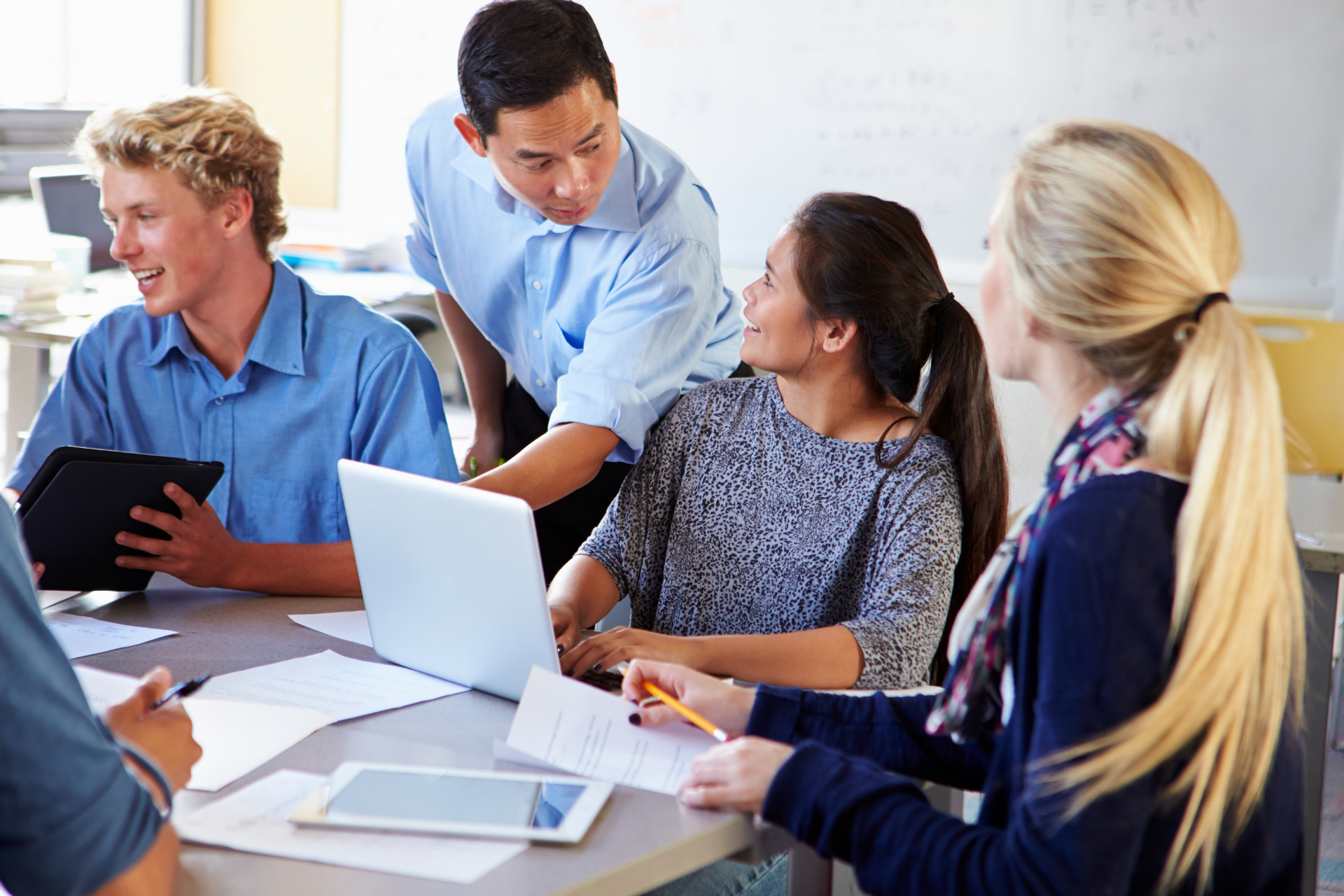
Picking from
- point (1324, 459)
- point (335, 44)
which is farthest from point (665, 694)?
point (335, 44)

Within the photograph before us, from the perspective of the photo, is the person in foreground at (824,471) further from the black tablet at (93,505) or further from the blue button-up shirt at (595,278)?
the black tablet at (93,505)

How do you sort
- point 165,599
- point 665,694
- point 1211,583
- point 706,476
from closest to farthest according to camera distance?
point 1211,583
point 665,694
point 165,599
point 706,476

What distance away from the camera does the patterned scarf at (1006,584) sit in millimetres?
850

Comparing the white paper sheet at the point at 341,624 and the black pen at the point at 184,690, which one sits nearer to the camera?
the black pen at the point at 184,690

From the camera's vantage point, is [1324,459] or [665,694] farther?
[1324,459]

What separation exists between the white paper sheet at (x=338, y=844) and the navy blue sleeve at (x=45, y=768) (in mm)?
213

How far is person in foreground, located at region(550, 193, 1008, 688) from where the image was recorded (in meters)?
1.47

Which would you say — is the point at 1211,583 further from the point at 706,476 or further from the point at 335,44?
the point at 335,44

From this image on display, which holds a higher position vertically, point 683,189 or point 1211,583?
point 683,189

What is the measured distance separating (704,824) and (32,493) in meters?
0.85

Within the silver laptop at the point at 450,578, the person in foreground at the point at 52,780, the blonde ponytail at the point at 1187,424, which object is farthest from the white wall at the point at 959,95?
the person in foreground at the point at 52,780

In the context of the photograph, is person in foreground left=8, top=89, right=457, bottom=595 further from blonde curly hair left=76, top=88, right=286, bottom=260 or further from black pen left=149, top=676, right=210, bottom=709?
black pen left=149, top=676, right=210, bottom=709

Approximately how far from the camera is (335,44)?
4.22 m

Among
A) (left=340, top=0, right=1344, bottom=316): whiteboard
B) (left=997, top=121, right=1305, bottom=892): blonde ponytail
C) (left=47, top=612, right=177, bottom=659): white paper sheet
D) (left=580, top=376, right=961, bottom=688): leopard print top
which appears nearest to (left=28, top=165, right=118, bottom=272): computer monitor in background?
(left=340, top=0, right=1344, bottom=316): whiteboard
